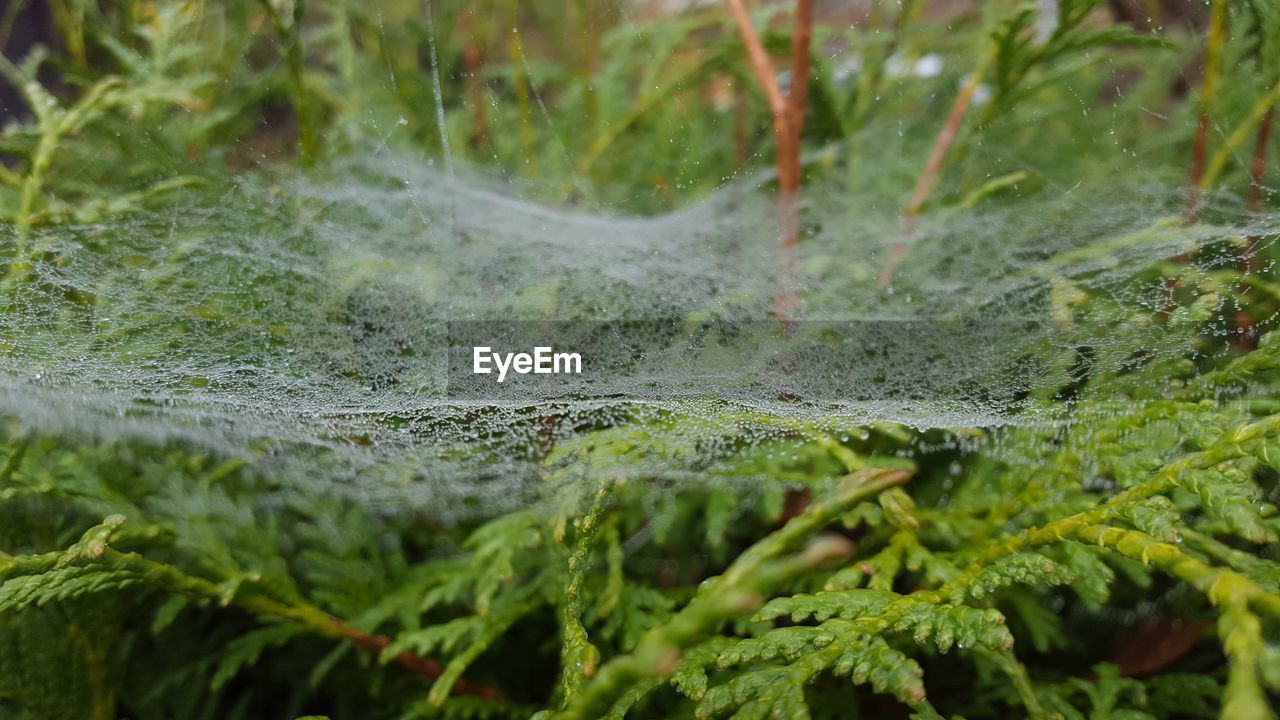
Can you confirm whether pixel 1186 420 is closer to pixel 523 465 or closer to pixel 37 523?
pixel 523 465

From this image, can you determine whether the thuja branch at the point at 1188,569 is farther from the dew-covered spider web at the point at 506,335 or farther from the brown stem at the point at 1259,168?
the brown stem at the point at 1259,168

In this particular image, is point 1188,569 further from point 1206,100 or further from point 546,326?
point 1206,100

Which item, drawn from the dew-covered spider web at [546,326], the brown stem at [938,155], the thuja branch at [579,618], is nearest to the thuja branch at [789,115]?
the dew-covered spider web at [546,326]

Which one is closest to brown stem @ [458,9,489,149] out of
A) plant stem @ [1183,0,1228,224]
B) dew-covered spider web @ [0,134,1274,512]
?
dew-covered spider web @ [0,134,1274,512]

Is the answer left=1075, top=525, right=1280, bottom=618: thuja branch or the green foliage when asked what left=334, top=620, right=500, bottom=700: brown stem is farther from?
left=1075, top=525, right=1280, bottom=618: thuja branch

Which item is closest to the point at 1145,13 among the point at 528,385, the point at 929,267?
the point at 929,267

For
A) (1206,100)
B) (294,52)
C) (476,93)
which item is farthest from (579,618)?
(476,93)
